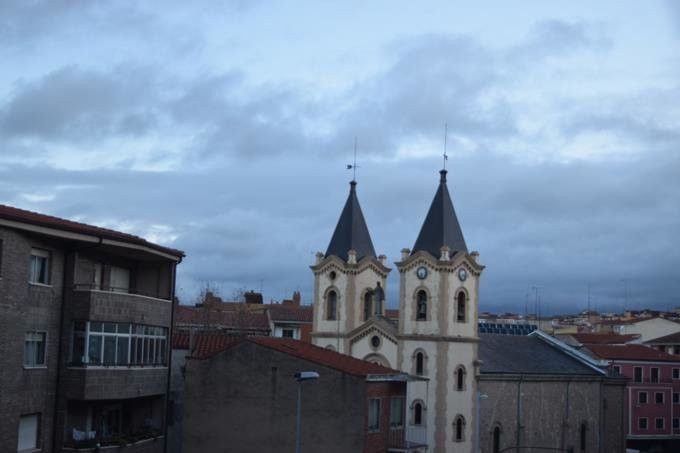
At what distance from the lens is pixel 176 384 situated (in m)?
51.4

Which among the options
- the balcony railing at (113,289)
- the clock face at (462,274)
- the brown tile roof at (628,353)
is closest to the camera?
the balcony railing at (113,289)

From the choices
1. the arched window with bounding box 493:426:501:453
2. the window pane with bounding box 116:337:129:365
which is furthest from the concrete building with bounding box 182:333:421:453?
the arched window with bounding box 493:426:501:453

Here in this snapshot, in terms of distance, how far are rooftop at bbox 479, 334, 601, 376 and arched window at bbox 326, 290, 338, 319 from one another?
36.8 feet

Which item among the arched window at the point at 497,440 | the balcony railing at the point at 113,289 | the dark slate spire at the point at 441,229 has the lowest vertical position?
the arched window at the point at 497,440

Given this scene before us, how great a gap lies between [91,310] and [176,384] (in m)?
14.9

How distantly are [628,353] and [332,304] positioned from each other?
121 feet

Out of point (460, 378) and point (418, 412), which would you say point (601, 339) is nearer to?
point (460, 378)

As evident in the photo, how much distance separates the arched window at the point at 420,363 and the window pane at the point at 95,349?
109 feet

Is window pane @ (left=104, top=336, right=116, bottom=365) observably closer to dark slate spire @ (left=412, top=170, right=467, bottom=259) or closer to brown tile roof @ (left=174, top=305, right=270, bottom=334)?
dark slate spire @ (left=412, top=170, right=467, bottom=259)

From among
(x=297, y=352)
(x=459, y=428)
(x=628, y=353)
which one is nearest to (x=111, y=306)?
(x=297, y=352)

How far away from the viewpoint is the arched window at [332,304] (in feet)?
242

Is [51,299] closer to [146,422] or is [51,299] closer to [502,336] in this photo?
[146,422]

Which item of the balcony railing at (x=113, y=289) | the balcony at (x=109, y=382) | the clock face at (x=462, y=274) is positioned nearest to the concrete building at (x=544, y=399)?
the clock face at (x=462, y=274)

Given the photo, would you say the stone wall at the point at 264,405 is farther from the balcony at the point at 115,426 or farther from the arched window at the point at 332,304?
the arched window at the point at 332,304
